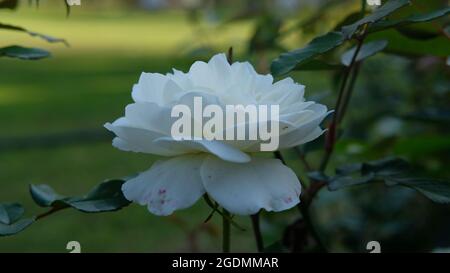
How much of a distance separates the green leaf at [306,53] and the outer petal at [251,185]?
0.41 feet

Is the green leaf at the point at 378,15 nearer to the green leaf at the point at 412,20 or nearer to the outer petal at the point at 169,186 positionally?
the green leaf at the point at 412,20

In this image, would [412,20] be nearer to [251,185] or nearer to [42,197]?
[251,185]

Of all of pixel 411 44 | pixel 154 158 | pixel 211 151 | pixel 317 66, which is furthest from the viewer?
pixel 154 158

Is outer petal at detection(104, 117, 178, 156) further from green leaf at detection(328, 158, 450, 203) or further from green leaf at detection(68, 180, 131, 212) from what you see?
green leaf at detection(328, 158, 450, 203)

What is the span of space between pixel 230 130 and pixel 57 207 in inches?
A: 9.0

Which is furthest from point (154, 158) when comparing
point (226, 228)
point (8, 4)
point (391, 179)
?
point (226, 228)

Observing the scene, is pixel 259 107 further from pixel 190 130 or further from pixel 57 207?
pixel 57 207

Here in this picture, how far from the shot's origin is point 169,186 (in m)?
0.58

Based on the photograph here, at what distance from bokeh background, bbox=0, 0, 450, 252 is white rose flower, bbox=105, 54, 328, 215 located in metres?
0.33

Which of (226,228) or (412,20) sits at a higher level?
(412,20)

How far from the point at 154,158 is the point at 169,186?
12.2 ft

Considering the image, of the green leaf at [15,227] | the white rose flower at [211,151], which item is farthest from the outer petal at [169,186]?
the green leaf at [15,227]

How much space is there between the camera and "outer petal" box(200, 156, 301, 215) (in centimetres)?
56
